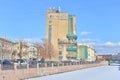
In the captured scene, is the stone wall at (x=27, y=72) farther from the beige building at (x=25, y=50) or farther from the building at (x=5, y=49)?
the beige building at (x=25, y=50)

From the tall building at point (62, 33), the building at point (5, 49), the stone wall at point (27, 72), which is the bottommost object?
the stone wall at point (27, 72)

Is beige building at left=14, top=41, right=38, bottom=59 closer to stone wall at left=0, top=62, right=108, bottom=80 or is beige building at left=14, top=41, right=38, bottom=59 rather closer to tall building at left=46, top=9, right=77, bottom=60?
tall building at left=46, top=9, right=77, bottom=60

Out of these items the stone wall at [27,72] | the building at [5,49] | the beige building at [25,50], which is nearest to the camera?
the stone wall at [27,72]

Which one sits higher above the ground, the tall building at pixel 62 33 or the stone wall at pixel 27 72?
the tall building at pixel 62 33

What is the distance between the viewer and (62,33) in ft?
576

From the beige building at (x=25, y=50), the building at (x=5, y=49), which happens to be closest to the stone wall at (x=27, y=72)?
the building at (x=5, y=49)

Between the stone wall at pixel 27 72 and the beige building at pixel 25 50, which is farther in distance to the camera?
the beige building at pixel 25 50

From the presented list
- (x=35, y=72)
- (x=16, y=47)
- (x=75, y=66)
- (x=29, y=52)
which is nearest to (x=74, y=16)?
(x=29, y=52)

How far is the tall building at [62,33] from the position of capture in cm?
16262

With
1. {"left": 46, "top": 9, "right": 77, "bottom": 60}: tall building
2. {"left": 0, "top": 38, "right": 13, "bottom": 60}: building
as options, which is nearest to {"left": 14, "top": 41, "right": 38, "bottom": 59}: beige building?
{"left": 0, "top": 38, "right": 13, "bottom": 60}: building

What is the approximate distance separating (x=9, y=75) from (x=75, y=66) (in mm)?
54530

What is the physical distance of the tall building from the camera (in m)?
163

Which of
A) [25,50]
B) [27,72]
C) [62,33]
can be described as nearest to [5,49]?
[25,50]

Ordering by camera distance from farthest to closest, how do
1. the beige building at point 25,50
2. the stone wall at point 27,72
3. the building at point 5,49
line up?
the beige building at point 25,50
the building at point 5,49
the stone wall at point 27,72
